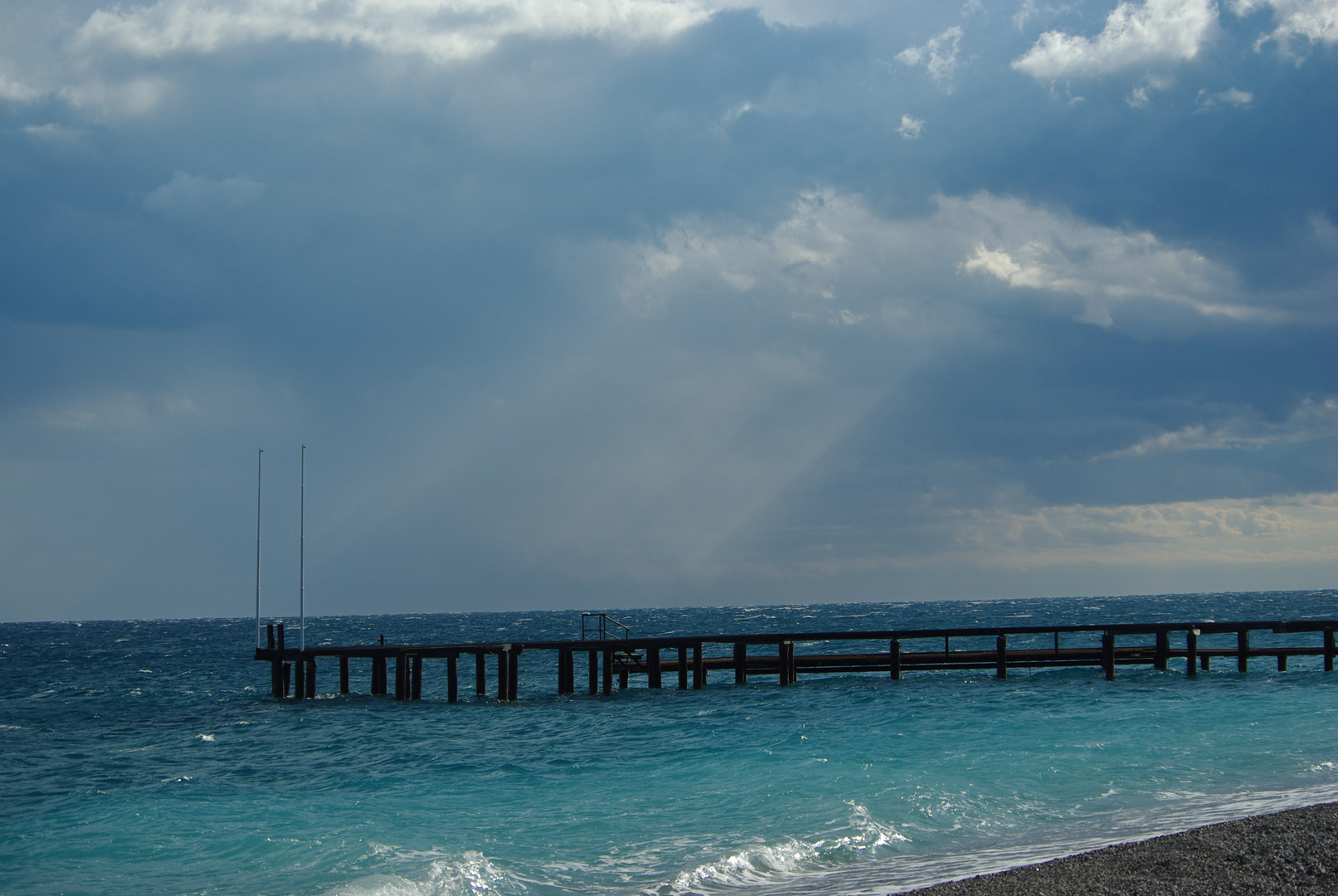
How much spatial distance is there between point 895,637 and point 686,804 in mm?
18676

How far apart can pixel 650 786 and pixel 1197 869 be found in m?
10.3

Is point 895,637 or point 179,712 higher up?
point 895,637

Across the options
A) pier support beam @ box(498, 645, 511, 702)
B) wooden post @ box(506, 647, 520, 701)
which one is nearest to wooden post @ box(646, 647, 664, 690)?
wooden post @ box(506, 647, 520, 701)

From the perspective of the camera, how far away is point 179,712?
1375 inches

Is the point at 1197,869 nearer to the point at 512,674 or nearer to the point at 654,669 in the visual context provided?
the point at 654,669

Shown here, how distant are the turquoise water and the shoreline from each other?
3.74 ft

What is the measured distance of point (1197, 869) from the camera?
10.6m

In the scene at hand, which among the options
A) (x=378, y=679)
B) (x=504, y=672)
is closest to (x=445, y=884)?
(x=504, y=672)

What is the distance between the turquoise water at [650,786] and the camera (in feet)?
44.5

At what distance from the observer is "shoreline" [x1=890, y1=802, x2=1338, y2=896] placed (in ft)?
32.6

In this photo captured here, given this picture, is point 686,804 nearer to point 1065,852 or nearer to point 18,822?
point 1065,852

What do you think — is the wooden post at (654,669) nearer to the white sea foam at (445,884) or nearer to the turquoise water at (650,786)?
the turquoise water at (650,786)

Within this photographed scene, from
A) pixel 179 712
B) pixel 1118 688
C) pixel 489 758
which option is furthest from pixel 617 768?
pixel 179 712

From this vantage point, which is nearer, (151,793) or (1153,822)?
(1153,822)
